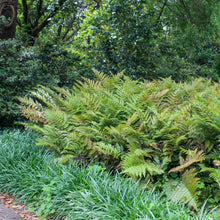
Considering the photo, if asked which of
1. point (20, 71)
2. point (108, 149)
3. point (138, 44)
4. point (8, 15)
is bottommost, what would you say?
point (108, 149)

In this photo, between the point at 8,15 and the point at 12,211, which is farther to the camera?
the point at 8,15

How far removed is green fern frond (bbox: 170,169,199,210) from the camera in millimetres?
2641

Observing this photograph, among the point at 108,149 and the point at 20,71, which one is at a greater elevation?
the point at 20,71

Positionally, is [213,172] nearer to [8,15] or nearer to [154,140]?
[154,140]

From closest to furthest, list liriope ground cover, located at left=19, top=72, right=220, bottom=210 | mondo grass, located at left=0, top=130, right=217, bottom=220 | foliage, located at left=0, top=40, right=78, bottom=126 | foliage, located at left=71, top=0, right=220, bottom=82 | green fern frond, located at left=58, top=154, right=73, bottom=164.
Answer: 1. mondo grass, located at left=0, top=130, right=217, bottom=220
2. liriope ground cover, located at left=19, top=72, right=220, bottom=210
3. green fern frond, located at left=58, top=154, right=73, bottom=164
4. foliage, located at left=0, top=40, right=78, bottom=126
5. foliage, located at left=71, top=0, right=220, bottom=82

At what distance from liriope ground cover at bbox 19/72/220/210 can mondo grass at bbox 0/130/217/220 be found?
21 cm

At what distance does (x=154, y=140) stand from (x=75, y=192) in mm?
1260

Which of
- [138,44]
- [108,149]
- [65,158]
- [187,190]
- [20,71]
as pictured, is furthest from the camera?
[138,44]

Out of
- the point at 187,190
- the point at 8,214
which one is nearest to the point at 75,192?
the point at 8,214

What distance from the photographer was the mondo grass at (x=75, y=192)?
251 centimetres

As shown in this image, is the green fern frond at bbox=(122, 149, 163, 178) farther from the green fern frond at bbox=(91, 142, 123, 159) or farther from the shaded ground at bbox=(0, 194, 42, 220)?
the shaded ground at bbox=(0, 194, 42, 220)

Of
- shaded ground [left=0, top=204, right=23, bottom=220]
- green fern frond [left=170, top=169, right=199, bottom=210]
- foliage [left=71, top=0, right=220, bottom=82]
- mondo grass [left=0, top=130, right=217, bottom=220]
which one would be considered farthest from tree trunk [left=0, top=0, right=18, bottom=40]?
green fern frond [left=170, top=169, right=199, bottom=210]

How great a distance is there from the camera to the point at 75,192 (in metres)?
2.85

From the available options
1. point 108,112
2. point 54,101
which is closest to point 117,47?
point 54,101
